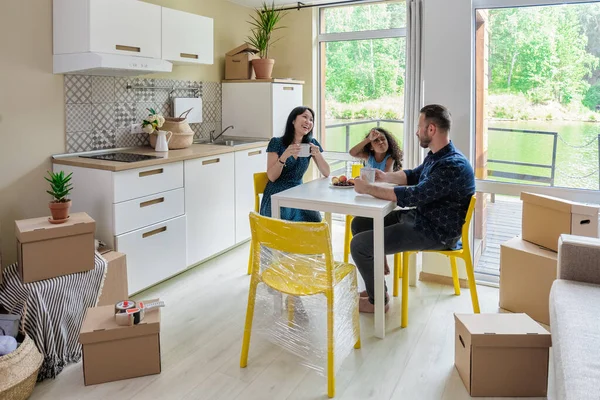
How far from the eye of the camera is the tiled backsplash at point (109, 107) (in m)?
3.49

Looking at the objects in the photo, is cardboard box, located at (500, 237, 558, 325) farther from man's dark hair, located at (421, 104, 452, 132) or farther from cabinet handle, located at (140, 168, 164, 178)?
cabinet handle, located at (140, 168, 164, 178)

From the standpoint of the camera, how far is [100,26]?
3.19m

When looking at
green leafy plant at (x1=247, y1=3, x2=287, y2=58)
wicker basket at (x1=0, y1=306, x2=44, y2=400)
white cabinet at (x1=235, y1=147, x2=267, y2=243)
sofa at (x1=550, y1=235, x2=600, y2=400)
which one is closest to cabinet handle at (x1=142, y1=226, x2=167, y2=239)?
white cabinet at (x1=235, y1=147, x2=267, y2=243)

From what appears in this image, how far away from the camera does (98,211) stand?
321cm

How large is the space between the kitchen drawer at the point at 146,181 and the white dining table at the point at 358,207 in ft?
3.04

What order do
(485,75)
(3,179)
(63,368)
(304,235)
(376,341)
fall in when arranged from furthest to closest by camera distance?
(485,75) < (3,179) < (376,341) < (63,368) < (304,235)

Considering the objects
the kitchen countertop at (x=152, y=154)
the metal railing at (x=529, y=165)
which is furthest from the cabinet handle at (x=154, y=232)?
the metal railing at (x=529, y=165)

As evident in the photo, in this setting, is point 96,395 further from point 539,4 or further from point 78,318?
point 539,4

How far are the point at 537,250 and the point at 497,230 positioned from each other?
78 centimetres

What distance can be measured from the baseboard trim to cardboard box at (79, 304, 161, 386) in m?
2.04

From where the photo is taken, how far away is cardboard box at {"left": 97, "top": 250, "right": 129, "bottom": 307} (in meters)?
2.87

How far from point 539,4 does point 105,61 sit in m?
2.78

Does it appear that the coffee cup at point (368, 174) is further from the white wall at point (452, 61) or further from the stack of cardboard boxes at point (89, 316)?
the stack of cardboard boxes at point (89, 316)

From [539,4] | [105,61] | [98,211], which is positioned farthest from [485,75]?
[98,211]
